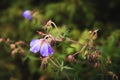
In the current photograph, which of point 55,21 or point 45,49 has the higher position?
point 55,21

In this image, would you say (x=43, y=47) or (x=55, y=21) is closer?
(x=43, y=47)

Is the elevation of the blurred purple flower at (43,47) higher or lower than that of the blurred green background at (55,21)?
lower

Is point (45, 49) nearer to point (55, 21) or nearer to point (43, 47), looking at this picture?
point (43, 47)

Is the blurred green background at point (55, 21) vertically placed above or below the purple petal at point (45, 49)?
above

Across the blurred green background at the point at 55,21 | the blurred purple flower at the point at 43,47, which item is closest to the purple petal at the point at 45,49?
the blurred purple flower at the point at 43,47

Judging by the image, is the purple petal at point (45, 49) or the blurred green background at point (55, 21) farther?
the blurred green background at point (55, 21)

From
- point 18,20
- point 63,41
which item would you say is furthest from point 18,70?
point 63,41

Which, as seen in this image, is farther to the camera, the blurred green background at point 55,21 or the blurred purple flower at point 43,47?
Answer: the blurred green background at point 55,21

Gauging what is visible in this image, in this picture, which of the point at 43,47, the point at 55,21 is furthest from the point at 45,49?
the point at 55,21

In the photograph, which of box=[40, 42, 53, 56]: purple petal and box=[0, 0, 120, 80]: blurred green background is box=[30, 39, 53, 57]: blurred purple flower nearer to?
box=[40, 42, 53, 56]: purple petal

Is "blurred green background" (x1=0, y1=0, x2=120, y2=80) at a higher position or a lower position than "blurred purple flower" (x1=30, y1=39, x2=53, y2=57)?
higher

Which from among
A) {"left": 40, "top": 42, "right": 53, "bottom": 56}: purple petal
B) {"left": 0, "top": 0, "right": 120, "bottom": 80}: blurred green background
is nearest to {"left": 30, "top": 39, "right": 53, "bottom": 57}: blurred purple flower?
{"left": 40, "top": 42, "right": 53, "bottom": 56}: purple petal

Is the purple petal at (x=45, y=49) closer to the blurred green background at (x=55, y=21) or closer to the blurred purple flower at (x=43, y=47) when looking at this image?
the blurred purple flower at (x=43, y=47)

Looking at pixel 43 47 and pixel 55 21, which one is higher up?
pixel 55 21
